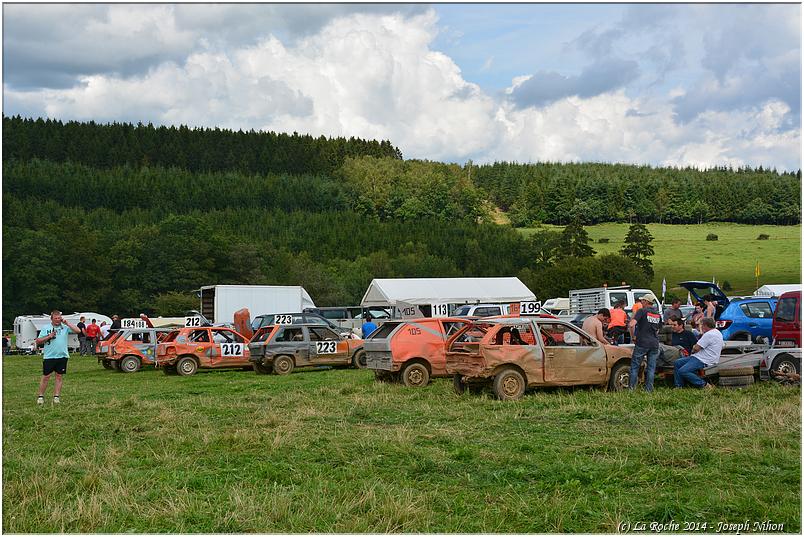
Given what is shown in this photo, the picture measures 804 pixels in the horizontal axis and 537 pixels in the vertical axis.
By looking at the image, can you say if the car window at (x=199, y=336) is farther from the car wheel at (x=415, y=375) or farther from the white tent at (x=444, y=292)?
the white tent at (x=444, y=292)

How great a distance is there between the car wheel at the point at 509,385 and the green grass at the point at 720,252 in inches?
2965

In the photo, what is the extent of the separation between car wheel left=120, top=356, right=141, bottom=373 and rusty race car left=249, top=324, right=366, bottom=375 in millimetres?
5035

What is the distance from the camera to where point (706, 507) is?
721 cm

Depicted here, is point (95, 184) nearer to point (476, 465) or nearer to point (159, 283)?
point (159, 283)

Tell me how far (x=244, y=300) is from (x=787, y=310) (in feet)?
86.6

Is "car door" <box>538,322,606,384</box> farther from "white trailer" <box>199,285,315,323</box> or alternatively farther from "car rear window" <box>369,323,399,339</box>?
"white trailer" <box>199,285,315,323</box>

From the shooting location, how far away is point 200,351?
25578 mm

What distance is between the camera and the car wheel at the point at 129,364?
2775 centimetres

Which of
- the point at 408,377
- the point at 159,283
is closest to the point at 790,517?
the point at 408,377

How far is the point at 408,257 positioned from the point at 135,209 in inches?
2148

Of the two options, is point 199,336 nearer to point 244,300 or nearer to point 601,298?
point 244,300

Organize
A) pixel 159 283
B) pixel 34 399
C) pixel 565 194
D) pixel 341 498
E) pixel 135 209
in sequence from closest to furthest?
1. pixel 341 498
2. pixel 34 399
3. pixel 159 283
4. pixel 135 209
5. pixel 565 194

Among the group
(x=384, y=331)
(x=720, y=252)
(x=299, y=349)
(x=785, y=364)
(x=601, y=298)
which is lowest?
(x=785, y=364)

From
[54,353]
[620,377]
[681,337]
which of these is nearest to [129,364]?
[54,353]
